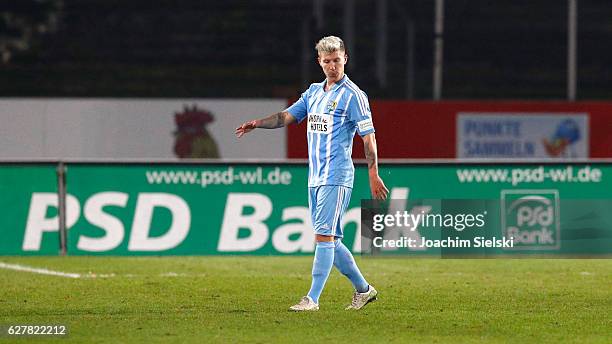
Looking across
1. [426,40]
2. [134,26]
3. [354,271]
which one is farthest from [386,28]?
[354,271]

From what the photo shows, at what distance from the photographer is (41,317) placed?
32.3 feet

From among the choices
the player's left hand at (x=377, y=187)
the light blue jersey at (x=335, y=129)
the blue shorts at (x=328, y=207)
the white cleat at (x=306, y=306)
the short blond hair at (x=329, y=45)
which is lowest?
the white cleat at (x=306, y=306)

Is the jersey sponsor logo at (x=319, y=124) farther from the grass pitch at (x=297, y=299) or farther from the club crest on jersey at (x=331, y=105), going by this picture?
the grass pitch at (x=297, y=299)

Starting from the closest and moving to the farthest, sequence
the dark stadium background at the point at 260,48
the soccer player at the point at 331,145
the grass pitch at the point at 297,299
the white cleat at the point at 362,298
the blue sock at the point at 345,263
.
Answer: the grass pitch at the point at 297,299 → the soccer player at the point at 331,145 → the blue sock at the point at 345,263 → the white cleat at the point at 362,298 → the dark stadium background at the point at 260,48

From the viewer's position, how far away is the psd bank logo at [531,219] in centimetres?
1447

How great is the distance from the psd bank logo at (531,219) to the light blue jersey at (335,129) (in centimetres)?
457

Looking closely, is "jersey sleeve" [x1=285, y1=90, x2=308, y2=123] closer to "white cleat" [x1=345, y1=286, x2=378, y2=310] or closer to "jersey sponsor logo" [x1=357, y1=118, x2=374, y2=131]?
"jersey sponsor logo" [x1=357, y1=118, x2=374, y2=131]

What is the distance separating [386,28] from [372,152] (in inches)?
545

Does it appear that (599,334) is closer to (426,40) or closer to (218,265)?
(218,265)

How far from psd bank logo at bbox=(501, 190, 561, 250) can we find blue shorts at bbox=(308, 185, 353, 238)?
14.9 feet

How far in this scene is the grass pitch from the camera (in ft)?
29.6

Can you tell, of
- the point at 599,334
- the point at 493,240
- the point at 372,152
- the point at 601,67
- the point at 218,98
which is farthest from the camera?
the point at 601,67

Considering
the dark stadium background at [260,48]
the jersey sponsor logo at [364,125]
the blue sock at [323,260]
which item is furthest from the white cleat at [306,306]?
the dark stadium background at [260,48]

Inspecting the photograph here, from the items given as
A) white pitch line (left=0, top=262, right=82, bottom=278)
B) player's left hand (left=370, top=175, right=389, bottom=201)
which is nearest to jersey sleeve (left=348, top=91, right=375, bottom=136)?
player's left hand (left=370, top=175, right=389, bottom=201)
